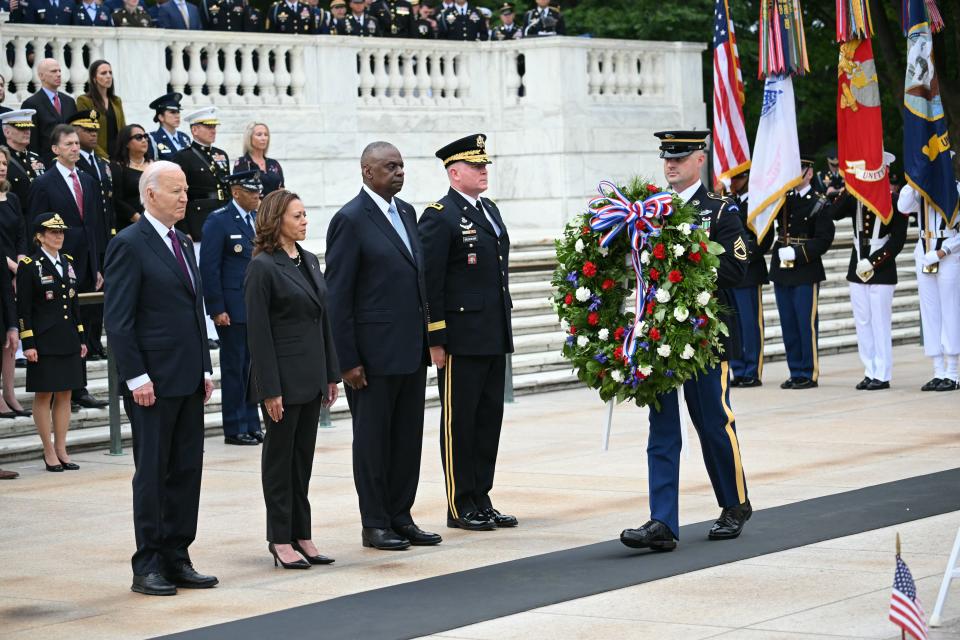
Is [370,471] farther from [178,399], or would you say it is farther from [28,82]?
[28,82]

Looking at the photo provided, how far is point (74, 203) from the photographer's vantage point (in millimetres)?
14664

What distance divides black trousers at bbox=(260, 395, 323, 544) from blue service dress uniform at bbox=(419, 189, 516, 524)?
1.15 metres

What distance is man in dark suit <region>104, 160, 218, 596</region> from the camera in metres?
8.07

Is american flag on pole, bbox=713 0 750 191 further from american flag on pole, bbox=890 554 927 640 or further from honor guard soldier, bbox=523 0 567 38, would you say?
american flag on pole, bbox=890 554 927 640

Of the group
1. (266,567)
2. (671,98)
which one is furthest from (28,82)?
(266,567)

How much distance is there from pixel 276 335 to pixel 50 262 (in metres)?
4.65

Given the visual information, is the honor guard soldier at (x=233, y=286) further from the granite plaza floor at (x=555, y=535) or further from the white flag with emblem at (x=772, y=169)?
the white flag with emblem at (x=772, y=169)

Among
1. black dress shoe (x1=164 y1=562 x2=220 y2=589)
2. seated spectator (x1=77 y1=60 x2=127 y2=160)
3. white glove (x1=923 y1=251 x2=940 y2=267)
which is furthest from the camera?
seated spectator (x1=77 y1=60 x2=127 y2=160)

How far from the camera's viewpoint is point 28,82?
1998cm

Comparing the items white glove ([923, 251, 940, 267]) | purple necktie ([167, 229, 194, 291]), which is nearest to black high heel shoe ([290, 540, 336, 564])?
purple necktie ([167, 229, 194, 291])

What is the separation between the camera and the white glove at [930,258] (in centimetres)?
1591

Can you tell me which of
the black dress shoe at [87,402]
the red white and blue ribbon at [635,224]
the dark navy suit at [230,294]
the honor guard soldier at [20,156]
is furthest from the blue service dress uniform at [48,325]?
the red white and blue ribbon at [635,224]

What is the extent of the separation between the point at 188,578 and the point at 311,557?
29.1 inches

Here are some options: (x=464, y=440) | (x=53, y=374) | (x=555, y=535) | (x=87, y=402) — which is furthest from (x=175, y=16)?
(x=555, y=535)
